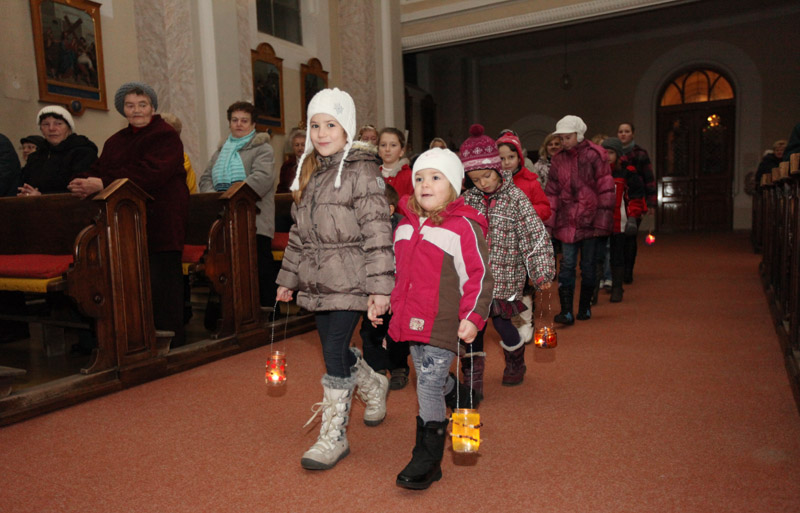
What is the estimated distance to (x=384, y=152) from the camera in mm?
4125

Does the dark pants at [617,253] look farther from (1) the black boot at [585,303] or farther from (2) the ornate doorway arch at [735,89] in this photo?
(2) the ornate doorway arch at [735,89]

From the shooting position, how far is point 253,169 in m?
4.53

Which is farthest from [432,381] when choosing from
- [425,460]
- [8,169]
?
[8,169]

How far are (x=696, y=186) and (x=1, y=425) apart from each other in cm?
1416

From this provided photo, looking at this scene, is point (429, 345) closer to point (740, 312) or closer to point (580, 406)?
point (580, 406)

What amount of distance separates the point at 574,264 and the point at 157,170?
3054 mm

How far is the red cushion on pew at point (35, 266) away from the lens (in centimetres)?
328

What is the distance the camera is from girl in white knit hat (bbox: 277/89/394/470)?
2.27m

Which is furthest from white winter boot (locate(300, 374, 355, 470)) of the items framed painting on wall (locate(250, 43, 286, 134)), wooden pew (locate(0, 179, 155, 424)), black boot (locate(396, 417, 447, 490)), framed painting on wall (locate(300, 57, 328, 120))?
framed painting on wall (locate(300, 57, 328, 120))

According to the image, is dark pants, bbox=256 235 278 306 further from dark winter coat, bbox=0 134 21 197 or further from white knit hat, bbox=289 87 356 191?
white knit hat, bbox=289 87 356 191

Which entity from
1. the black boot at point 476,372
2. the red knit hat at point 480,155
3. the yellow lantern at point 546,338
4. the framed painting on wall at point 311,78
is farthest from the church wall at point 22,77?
the yellow lantern at point 546,338

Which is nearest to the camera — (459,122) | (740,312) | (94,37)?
(740,312)

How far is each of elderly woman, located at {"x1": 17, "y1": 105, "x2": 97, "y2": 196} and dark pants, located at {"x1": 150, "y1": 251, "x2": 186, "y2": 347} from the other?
0.94 meters

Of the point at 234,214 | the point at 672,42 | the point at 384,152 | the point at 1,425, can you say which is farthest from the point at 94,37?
the point at 672,42
